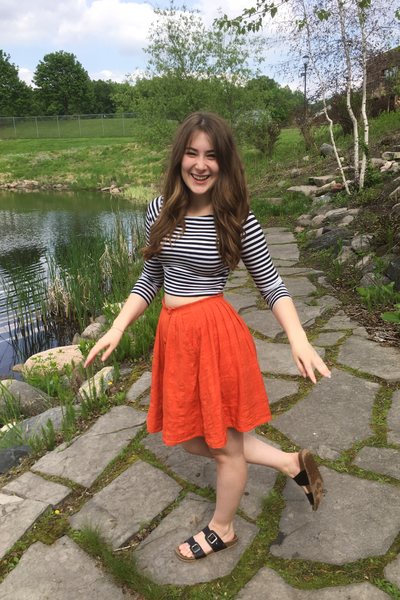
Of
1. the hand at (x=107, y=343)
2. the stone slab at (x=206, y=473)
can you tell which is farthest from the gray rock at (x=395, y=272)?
the hand at (x=107, y=343)

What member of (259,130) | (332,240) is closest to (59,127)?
(259,130)

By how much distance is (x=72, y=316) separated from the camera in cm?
648

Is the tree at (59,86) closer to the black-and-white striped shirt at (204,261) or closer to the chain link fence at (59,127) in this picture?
the chain link fence at (59,127)

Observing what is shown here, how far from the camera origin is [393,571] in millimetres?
1776

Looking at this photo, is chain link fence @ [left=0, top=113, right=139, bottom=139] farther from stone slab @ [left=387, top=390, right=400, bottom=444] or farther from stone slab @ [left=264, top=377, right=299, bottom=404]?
stone slab @ [left=387, top=390, right=400, bottom=444]

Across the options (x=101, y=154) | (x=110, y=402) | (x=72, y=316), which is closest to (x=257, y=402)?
(x=110, y=402)

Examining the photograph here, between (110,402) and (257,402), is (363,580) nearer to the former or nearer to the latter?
(257,402)

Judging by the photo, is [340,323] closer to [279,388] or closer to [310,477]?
[279,388]

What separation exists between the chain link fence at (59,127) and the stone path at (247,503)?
128ft

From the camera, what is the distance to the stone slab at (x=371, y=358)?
316 cm

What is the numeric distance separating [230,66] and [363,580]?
16.2m

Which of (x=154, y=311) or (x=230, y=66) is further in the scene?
(x=230, y=66)

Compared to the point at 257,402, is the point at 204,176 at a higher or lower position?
higher

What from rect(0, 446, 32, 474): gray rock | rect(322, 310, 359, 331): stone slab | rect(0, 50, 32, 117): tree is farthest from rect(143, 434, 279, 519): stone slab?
rect(0, 50, 32, 117): tree
